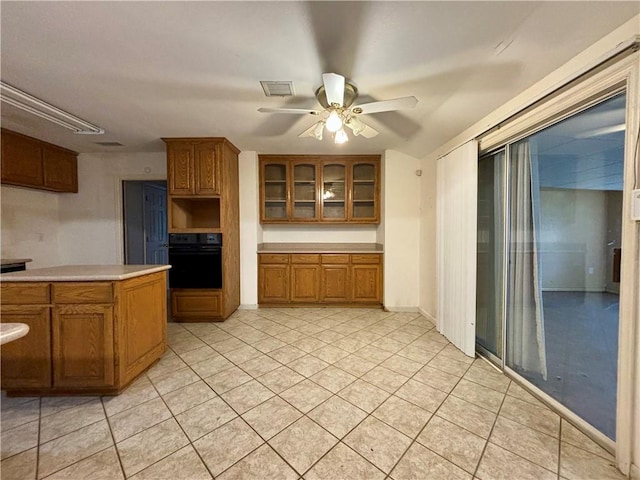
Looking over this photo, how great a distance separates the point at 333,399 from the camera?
1.85m

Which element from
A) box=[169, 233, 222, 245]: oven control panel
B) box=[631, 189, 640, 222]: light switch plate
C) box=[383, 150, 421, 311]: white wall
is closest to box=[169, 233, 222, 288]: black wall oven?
box=[169, 233, 222, 245]: oven control panel

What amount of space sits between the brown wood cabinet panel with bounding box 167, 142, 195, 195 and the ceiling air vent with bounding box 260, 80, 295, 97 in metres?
1.71

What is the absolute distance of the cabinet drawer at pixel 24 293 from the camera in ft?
5.96

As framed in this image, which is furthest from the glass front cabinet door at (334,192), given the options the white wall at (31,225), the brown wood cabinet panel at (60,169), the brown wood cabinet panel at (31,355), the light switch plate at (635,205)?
the white wall at (31,225)

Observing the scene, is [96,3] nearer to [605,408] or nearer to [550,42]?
[550,42]

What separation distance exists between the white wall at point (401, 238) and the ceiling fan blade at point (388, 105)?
6.40 feet

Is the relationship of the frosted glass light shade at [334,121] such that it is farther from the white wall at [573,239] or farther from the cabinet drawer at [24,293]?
the cabinet drawer at [24,293]

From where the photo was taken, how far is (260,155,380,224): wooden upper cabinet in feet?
13.2

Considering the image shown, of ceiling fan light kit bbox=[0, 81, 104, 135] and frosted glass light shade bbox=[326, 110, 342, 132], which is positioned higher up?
ceiling fan light kit bbox=[0, 81, 104, 135]

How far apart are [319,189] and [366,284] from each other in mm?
1662

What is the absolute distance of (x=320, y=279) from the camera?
156 inches

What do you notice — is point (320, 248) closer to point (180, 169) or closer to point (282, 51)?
point (180, 169)

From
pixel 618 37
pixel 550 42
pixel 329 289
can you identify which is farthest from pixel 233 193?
pixel 618 37

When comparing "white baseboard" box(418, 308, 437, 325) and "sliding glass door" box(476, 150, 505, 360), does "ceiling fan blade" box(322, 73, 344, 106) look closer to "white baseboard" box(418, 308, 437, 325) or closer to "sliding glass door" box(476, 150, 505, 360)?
"sliding glass door" box(476, 150, 505, 360)
